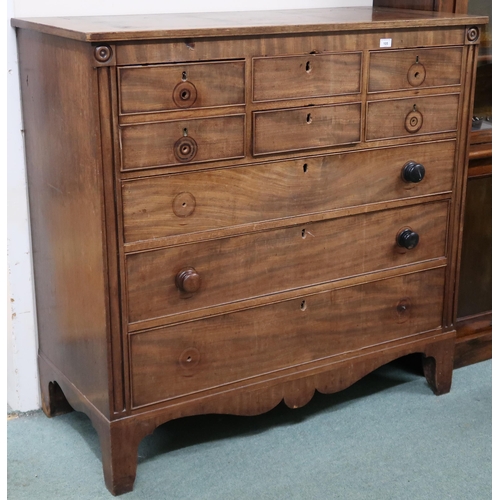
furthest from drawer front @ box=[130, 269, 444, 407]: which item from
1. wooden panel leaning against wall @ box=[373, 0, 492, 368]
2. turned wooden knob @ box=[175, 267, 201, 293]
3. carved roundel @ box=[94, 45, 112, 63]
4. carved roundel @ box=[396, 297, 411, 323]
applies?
carved roundel @ box=[94, 45, 112, 63]

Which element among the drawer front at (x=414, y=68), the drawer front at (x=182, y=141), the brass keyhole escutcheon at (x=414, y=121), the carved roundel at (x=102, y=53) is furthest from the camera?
the brass keyhole escutcheon at (x=414, y=121)

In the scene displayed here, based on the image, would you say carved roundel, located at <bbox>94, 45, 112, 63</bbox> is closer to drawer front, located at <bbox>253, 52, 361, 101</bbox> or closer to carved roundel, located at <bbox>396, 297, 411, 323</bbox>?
drawer front, located at <bbox>253, 52, 361, 101</bbox>

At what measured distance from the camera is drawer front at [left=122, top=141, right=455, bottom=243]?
85.0 inches

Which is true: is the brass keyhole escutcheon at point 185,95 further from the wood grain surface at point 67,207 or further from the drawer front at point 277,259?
the drawer front at point 277,259

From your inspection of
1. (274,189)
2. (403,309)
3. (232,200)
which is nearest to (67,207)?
(232,200)

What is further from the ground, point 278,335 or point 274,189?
point 274,189

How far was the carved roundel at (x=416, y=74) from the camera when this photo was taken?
2473mm

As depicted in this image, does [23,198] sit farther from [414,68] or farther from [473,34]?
[473,34]

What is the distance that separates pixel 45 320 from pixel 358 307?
100 centimetres

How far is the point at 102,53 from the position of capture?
196 cm

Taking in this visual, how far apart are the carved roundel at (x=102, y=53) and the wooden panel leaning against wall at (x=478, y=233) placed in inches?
50.8

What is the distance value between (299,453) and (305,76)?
1131mm

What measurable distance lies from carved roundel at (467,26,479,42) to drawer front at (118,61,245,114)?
0.82 m

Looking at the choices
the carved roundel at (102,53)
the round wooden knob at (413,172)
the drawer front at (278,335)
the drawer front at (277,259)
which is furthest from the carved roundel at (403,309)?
the carved roundel at (102,53)
